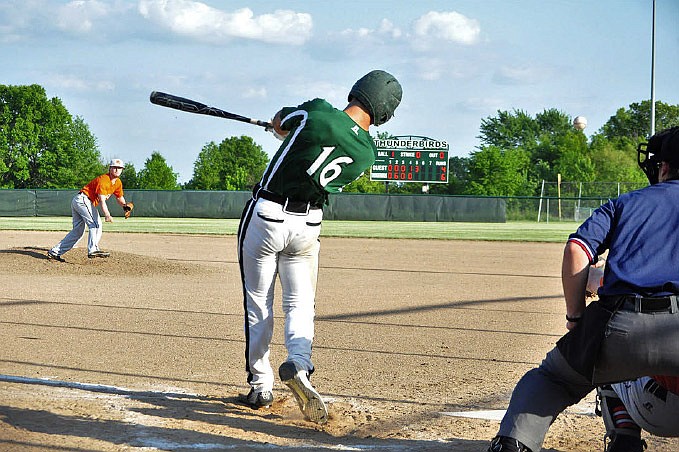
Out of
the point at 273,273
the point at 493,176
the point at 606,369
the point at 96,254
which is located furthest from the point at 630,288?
the point at 493,176

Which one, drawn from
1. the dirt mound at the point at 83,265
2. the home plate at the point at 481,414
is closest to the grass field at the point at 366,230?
the dirt mound at the point at 83,265

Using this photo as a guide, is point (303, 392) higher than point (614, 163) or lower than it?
lower

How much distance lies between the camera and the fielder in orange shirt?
43.1 ft

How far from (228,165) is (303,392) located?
225ft

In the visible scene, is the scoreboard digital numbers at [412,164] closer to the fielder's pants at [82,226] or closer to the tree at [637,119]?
the fielder's pants at [82,226]

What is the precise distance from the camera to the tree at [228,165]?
66.2 m

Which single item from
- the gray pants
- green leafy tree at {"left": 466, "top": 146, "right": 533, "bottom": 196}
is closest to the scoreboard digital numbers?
green leafy tree at {"left": 466, "top": 146, "right": 533, "bottom": 196}

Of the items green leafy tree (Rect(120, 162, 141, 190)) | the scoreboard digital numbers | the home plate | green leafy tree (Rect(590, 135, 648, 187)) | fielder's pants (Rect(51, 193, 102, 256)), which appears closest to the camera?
the home plate

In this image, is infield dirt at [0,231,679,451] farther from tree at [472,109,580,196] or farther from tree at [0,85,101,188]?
tree at [0,85,101,188]

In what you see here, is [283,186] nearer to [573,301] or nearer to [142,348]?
[573,301]

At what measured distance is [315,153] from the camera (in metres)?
4.49

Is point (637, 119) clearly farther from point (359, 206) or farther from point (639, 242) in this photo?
point (639, 242)

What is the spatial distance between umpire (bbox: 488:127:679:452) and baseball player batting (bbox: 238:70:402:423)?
1.70 metres

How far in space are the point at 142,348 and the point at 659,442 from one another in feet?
13.1
